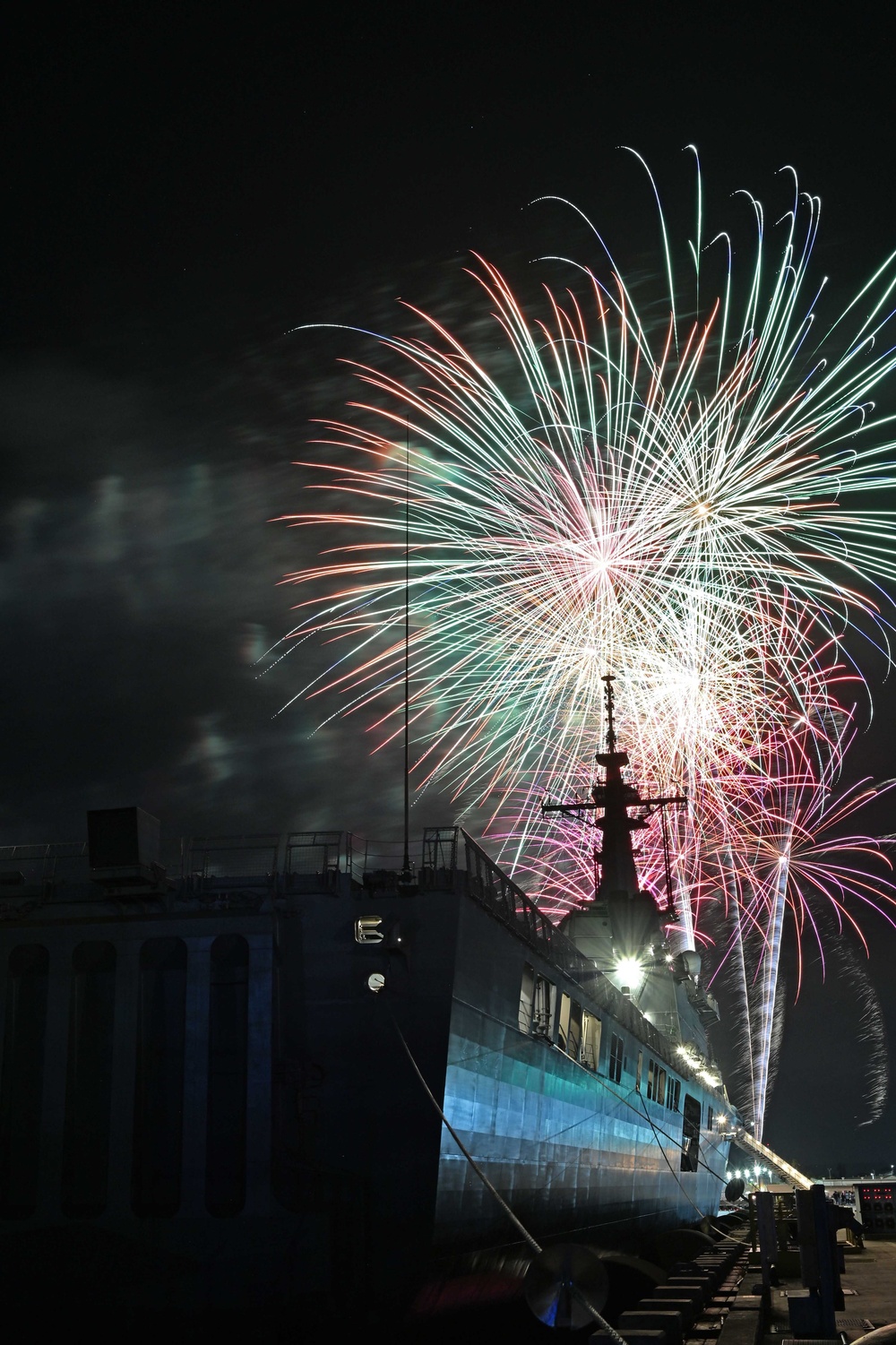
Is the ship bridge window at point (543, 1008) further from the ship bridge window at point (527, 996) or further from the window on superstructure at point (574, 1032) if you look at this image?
the window on superstructure at point (574, 1032)

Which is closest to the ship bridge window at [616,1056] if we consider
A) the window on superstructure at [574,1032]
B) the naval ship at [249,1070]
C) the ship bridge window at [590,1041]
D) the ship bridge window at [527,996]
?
the ship bridge window at [590,1041]

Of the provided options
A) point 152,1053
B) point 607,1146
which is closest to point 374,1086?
point 152,1053

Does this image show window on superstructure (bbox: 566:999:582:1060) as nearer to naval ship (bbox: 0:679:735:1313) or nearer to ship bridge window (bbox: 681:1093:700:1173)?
naval ship (bbox: 0:679:735:1313)

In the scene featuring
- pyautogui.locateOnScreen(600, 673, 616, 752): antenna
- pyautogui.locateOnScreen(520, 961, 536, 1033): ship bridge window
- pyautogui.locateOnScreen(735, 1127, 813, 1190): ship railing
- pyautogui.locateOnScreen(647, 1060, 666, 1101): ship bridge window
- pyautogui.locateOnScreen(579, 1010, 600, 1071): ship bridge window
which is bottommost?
pyautogui.locateOnScreen(735, 1127, 813, 1190): ship railing

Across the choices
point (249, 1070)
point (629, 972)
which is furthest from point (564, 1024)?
point (629, 972)

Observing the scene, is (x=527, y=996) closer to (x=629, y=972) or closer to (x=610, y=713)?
(x=610, y=713)

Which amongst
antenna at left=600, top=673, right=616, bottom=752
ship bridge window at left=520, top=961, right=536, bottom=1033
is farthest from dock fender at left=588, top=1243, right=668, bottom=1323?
antenna at left=600, top=673, right=616, bottom=752
